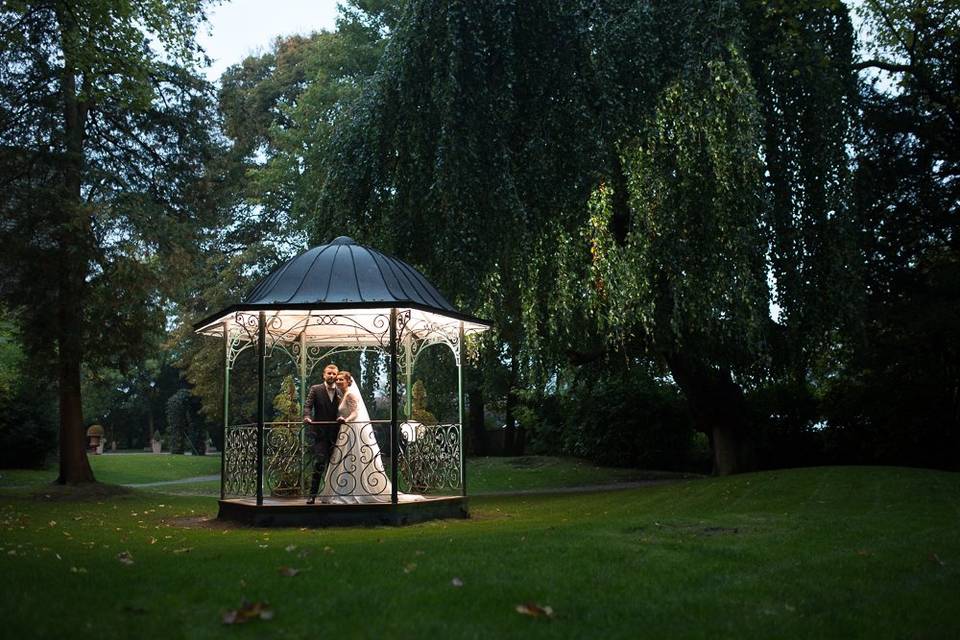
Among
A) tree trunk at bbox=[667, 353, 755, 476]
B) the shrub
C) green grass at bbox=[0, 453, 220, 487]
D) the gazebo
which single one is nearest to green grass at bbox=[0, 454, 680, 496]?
green grass at bbox=[0, 453, 220, 487]

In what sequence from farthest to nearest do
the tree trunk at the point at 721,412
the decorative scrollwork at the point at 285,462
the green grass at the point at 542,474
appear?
the green grass at the point at 542,474 → the tree trunk at the point at 721,412 → the decorative scrollwork at the point at 285,462

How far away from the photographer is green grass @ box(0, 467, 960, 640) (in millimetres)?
4914

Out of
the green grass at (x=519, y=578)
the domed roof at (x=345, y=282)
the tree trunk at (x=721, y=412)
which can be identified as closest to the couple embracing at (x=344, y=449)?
the domed roof at (x=345, y=282)

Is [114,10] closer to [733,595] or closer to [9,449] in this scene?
[733,595]

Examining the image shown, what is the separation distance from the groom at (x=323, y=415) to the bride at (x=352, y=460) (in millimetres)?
97

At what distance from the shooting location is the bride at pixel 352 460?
12.2 metres

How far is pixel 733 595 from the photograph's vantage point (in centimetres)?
583

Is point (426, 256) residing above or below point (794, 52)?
below

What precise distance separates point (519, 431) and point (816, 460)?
12307 mm

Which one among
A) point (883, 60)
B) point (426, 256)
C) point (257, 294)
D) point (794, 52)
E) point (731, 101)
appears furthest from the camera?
point (883, 60)

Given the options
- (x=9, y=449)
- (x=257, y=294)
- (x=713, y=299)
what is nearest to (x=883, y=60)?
(x=713, y=299)

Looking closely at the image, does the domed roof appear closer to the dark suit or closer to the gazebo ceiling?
the gazebo ceiling

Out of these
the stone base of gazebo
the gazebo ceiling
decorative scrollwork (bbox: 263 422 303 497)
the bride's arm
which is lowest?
the stone base of gazebo

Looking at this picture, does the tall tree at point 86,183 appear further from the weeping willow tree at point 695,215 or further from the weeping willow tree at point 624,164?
the weeping willow tree at point 695,215
